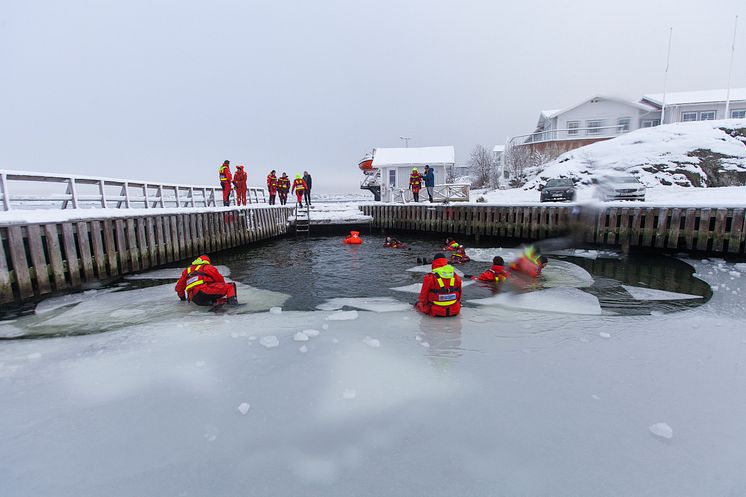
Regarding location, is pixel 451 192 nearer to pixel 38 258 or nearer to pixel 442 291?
pixel 442 291

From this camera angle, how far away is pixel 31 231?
23.6 feet

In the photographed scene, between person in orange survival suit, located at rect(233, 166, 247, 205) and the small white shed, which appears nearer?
person in orange survival suit, located at rect(233, 166, 247, 205)

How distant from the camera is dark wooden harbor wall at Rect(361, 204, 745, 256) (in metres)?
11.5

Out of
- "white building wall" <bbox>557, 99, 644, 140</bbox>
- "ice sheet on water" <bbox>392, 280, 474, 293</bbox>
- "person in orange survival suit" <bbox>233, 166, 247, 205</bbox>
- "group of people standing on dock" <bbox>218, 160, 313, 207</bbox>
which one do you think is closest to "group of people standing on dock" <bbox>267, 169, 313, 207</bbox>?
"group of people standing on dock" <bbox>218, 160, 313, 207</bbox>

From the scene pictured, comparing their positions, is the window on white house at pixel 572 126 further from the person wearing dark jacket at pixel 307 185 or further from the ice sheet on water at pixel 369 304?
the ice sheet on water at pixel 369 304

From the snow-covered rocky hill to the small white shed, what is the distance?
23.5 feet

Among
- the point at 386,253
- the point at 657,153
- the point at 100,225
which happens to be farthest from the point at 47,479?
the point at 657,153

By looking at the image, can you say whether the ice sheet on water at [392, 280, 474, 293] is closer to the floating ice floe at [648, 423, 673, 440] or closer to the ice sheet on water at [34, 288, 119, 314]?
the floating ice floe at [648, 423, 673, 440]

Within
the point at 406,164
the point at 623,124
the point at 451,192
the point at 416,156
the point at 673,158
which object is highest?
the point at 623,124

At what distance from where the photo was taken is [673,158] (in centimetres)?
2352

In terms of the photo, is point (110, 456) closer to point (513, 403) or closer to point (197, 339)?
point (197, 339)

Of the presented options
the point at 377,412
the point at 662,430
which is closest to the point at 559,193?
the point at 662,430

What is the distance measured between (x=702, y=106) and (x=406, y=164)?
88.7 ft

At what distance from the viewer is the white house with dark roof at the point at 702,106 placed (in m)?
32.6
